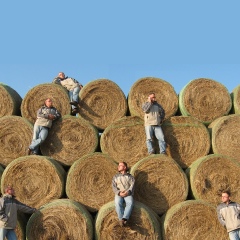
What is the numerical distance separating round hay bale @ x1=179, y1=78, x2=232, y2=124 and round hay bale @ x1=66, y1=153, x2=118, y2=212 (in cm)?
228

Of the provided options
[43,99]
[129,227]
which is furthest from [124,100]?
[129,227]

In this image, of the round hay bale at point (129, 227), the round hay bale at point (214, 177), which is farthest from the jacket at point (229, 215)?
the round hay bale at point (129, 227)

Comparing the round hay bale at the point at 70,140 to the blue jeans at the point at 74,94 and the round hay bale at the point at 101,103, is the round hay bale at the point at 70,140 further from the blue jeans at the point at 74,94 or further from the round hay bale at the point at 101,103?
the blue jeans at the point at 74,94

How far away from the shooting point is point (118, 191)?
7.55 meters

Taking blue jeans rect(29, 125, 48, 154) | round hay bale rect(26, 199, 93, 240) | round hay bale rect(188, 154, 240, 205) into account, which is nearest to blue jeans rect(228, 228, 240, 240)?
round hay bale rect(188, 154, 240, 205)

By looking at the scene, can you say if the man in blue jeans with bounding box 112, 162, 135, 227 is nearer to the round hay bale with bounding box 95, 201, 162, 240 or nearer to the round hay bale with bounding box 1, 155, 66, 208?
the round hay bale with bounding box 95, 201, 162, 240

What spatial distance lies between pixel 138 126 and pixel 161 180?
4.47ft

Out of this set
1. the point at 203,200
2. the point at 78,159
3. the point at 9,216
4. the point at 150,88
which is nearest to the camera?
the point at 9,216

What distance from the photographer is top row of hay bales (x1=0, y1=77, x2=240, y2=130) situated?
9367mm

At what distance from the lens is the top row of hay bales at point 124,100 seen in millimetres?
9367

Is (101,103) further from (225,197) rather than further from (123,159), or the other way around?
(225,197)

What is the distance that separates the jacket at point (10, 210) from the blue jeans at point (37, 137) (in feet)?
4.60

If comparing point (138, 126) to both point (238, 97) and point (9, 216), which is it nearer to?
point (238, 97)

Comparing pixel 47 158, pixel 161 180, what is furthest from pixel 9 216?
pixel 161 180
